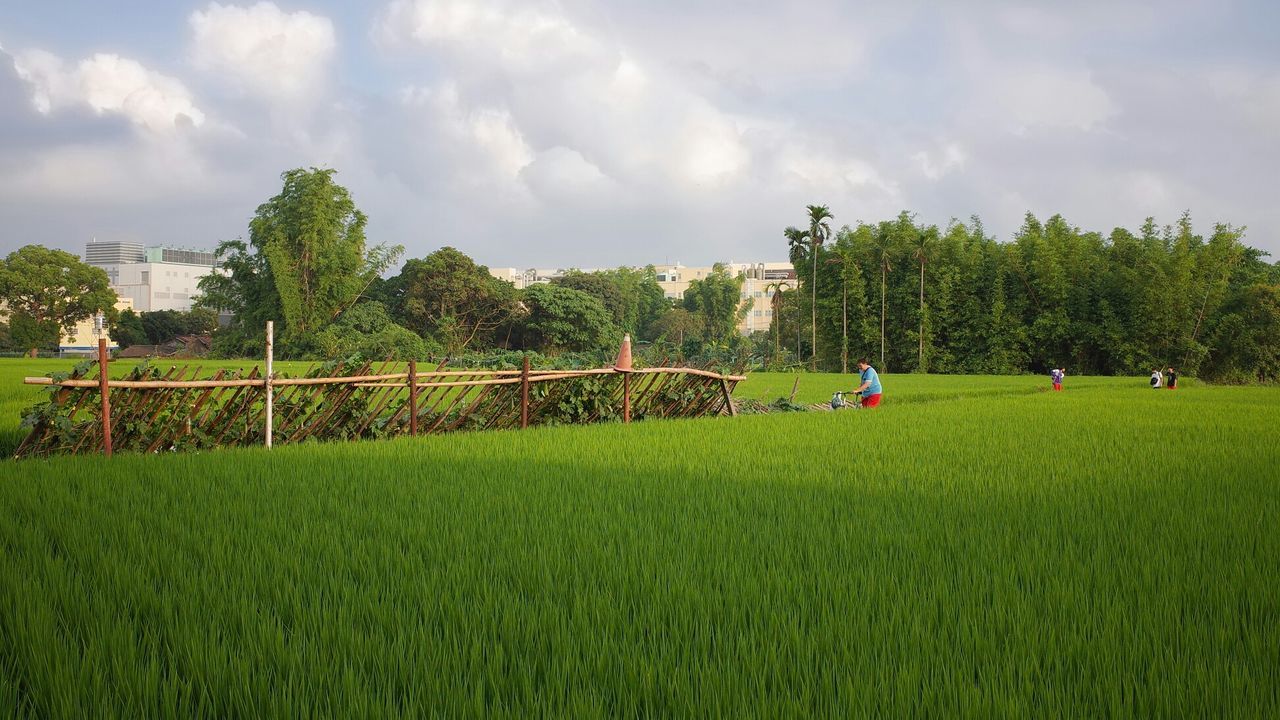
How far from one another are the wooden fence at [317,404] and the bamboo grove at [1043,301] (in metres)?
27.1

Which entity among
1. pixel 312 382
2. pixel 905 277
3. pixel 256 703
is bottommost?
pixel 256 703

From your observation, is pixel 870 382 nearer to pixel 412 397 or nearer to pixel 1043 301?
pixel 412 397

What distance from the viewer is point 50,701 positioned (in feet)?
7.02

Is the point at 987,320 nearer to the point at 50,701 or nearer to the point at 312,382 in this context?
the point at 312,382

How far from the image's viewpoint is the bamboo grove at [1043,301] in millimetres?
31469

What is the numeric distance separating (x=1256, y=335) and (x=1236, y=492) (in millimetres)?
33539

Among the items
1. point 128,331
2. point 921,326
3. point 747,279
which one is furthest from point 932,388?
point 747,279

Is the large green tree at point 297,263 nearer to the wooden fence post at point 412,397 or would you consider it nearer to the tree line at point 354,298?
the tree line at point 354,298

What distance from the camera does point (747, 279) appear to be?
334 ft

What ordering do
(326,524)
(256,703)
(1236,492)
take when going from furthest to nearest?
(1236,492) → (326,524) → (256,703)

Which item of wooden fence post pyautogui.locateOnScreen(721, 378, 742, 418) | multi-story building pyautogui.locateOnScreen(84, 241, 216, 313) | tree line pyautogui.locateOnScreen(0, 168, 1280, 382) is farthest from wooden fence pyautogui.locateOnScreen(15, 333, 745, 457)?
multi-story building pyautogui.locateOnScreen(84, 241, 216, 313)

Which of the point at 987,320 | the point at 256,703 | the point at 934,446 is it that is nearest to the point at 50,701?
the point at 256,703

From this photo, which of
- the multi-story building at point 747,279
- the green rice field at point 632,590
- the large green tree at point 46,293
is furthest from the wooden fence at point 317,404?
the multi-story building at point 747,279

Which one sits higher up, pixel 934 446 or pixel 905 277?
pixel 905 277
